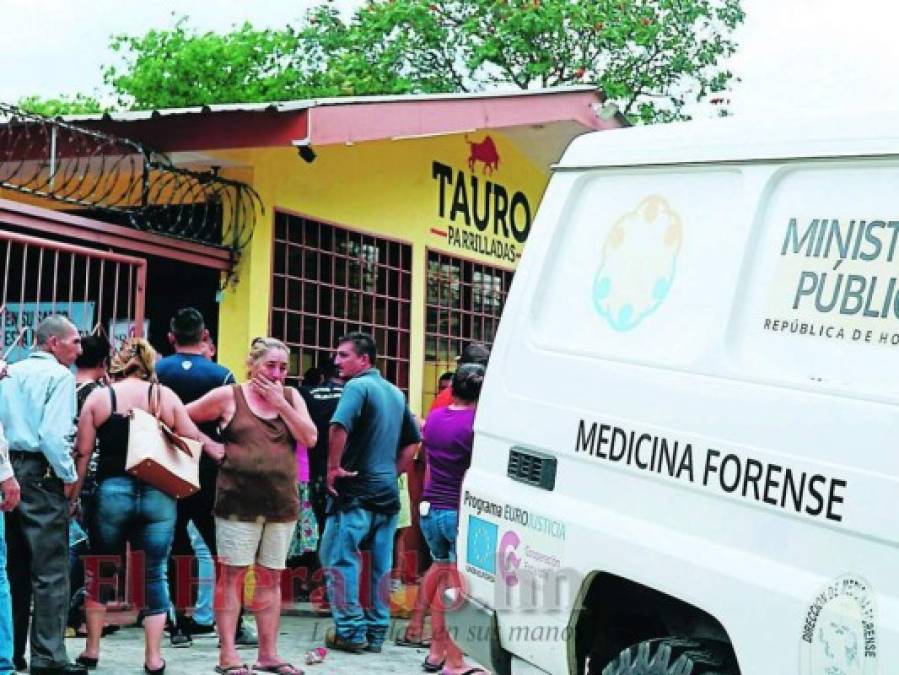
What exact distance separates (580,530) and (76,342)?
3558 mm

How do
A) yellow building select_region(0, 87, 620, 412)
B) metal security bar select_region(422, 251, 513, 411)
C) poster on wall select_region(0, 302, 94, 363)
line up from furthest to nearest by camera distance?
1. metal security bar select_region(422, 251, 513, 411)
2. yellow building select_region(0, 87, 620, 412)
3. poster on wall select_region(0, 302, 94, 363)

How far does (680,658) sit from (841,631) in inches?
22.6

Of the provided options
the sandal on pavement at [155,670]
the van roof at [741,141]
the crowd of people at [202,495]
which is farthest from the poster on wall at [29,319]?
the van roof at [741,141]

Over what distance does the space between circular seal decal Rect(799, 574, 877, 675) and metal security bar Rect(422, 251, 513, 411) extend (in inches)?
361

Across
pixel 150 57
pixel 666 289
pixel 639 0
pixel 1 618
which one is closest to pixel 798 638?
pixel 666 289

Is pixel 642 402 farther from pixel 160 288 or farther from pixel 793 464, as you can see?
pixel 160 288

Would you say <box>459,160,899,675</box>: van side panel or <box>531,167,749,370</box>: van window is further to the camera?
<box>531,167,749,370</box>: van window

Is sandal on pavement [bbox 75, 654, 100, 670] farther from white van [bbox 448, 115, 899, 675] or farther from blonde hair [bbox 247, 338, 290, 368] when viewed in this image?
white van [bbox 448, 115, 899, 675]

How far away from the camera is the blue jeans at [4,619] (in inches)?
248

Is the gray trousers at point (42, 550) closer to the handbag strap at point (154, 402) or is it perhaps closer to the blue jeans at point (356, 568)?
the handbag strap at point (154, 402)

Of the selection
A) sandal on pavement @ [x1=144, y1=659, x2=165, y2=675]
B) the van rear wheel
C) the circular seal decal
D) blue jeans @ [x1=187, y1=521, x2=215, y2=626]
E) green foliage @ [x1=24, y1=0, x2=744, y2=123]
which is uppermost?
green foliage @ [x1=24, y1=0, x2=744, y2=123]

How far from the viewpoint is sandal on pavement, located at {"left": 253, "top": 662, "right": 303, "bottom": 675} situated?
7.41 metres

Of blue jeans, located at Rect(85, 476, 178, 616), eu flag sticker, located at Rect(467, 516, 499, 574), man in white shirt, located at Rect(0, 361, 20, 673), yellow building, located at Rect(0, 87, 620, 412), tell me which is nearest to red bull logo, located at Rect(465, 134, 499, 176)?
yellow building, located at Rect(0, 87, 620, 412)

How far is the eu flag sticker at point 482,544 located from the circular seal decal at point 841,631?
1448 millimetres
